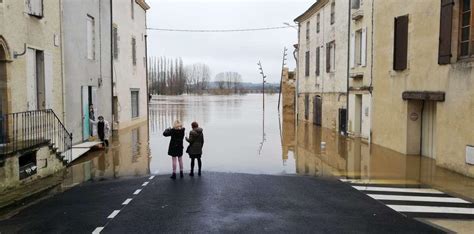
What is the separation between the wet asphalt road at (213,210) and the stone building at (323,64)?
1420 centimetres

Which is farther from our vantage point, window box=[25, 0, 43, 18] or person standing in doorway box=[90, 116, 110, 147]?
person standing in doorway box=[90, 116, 110, 147]

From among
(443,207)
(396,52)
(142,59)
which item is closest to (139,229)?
(443,207)

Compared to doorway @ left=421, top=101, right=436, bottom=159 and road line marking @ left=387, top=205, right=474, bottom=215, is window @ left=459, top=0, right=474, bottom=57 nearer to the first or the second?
doorway @ left=421, top=101, right=436, bottom=159

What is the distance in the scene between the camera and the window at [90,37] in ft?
63.8

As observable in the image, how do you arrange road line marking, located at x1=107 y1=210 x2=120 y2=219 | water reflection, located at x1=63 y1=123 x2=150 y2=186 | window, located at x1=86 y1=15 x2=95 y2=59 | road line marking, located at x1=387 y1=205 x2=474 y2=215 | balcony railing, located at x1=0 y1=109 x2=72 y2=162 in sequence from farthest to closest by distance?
window, located at x1=86 y1=15 x2=95 y2=59, water reflection, located at x1=63 y1=123 x2=150 y2=186, balcony railing, located at x1=0 y1=109 x2=72 y2=162, road line marking, located at x1=387 y1=205 x2=474 y2=215, road line marking, located at x1=107 y1=210 x2=120 y2=219

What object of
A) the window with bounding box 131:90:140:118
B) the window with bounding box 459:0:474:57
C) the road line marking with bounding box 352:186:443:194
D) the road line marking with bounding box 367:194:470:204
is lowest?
the road line marking with bounding box 352:186:443:194

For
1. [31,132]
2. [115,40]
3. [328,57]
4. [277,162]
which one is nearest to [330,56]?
[328,57]

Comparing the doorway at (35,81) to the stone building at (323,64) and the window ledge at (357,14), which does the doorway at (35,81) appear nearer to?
the window ledge at (357,14)

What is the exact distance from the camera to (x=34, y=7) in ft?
42.3

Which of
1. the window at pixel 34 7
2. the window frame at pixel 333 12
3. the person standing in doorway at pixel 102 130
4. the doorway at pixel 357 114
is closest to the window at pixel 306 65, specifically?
the window frame at pixel 333 12

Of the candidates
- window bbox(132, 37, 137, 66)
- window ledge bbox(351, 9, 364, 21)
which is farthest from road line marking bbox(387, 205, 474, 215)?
window bbox(132, 37, 137, 66)

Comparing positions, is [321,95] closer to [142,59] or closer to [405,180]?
[142,59]

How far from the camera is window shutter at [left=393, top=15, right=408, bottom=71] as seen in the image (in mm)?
16000

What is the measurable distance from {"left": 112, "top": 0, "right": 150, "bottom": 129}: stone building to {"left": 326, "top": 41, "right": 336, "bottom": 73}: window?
40.6ft
